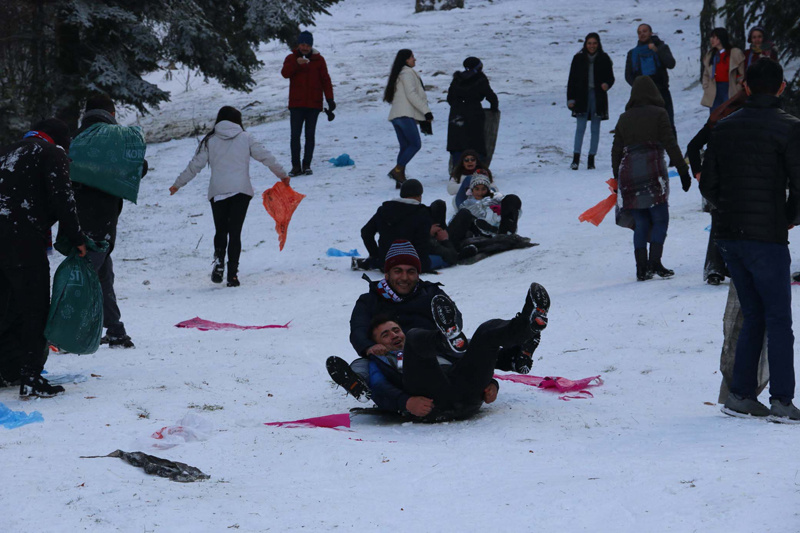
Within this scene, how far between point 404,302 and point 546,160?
36.1 feet

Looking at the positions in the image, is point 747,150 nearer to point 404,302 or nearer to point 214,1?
point 404,302

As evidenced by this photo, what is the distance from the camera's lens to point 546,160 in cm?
1692

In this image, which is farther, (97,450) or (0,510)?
(97,450)

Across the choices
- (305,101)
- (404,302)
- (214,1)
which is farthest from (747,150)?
(214,1)

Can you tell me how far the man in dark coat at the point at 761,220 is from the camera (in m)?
5.31

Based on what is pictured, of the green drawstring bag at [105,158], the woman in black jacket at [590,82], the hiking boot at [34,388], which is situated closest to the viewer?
the hiking boot at [34,388]

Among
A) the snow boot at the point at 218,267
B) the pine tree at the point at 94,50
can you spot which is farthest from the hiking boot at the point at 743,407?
the pine tree at the point at 94,50

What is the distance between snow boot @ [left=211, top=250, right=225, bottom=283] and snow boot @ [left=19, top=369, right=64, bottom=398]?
4.85 meters

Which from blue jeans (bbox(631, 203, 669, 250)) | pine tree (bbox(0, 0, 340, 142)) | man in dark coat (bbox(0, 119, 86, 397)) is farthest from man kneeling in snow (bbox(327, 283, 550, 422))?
pine tree (bbox(0, 0, 340, 142))

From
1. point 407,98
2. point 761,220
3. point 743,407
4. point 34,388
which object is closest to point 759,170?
point 761,220

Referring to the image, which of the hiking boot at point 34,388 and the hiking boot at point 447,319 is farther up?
the hiking boot at point 447,319

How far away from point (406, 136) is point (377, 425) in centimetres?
935

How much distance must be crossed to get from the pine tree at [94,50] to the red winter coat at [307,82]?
7.74ft

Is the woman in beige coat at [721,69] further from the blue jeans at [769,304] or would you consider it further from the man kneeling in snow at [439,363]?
the man kneeling in snow at [439,363]
